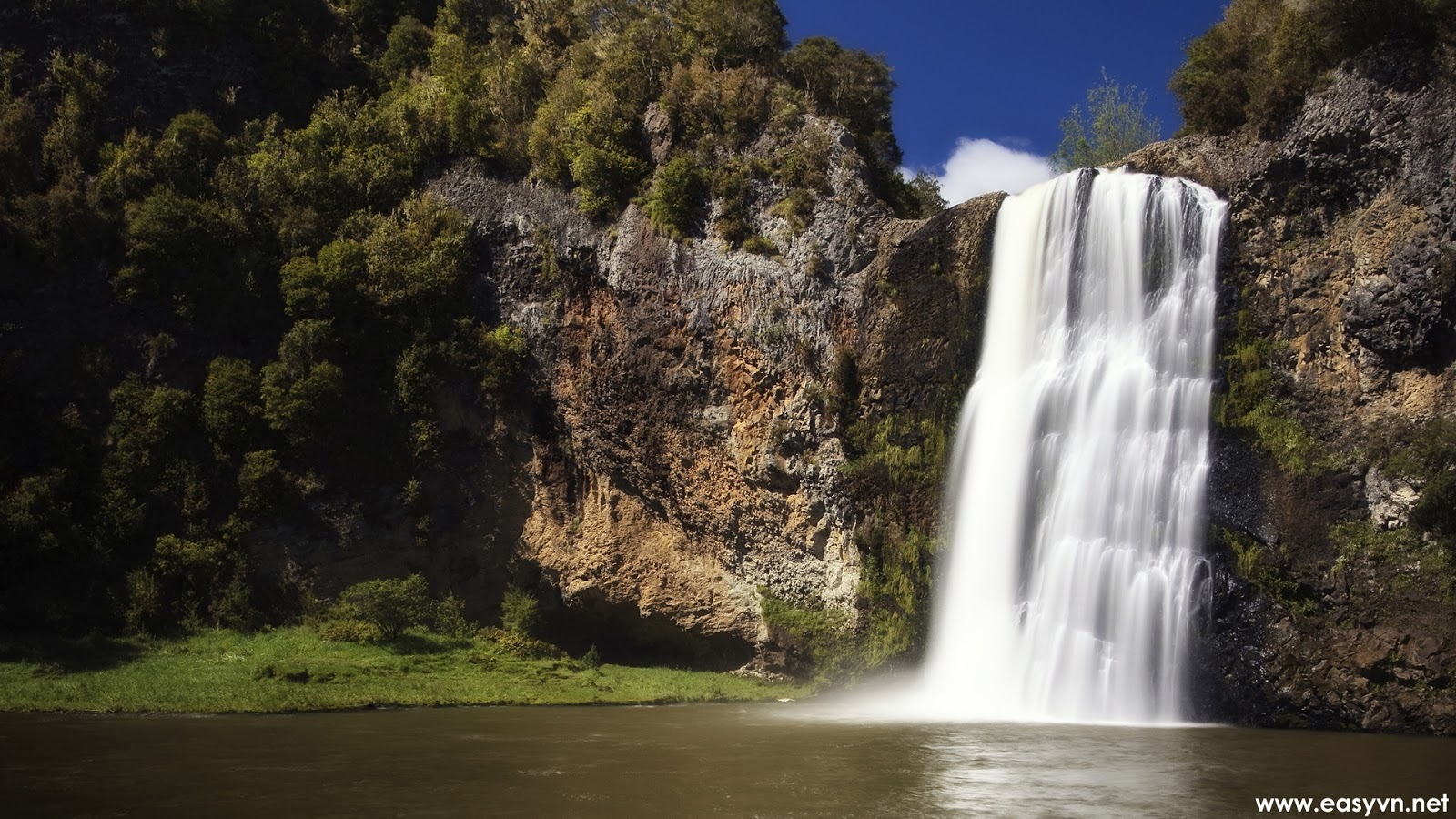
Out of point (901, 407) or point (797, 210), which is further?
point (797, 210)

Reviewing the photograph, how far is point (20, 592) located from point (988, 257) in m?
28.8

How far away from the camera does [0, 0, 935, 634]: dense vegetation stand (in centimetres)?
3375

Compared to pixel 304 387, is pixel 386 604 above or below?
below

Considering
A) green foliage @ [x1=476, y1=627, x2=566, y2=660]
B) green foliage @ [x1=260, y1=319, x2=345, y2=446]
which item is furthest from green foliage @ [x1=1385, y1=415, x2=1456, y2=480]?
green foliage @ [x1=260, y1=319, x2=345, y2=446]

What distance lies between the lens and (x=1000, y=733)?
21734mm

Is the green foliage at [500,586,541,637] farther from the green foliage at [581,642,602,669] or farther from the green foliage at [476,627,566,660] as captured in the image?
the green foliage at [581,642,602,669]

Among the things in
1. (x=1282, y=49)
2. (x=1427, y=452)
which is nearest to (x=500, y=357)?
(x=1282, y=49)

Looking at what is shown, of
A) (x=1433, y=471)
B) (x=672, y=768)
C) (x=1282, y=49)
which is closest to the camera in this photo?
(x=672, y=768)

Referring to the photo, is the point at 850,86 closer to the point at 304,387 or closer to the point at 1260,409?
the point at 1260,409

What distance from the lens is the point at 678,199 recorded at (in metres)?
Result: 35.4

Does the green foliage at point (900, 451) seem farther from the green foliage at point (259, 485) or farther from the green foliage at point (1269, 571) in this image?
the green foliage at point (259, 485)

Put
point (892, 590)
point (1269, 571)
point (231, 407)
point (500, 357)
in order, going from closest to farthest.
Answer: point (1269, 571)
point (892, 590)
point (231, 407)
point (500, 357)

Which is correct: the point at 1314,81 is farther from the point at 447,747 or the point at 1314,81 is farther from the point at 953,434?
the point at 447,747

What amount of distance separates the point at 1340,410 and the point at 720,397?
1625 centimetres
